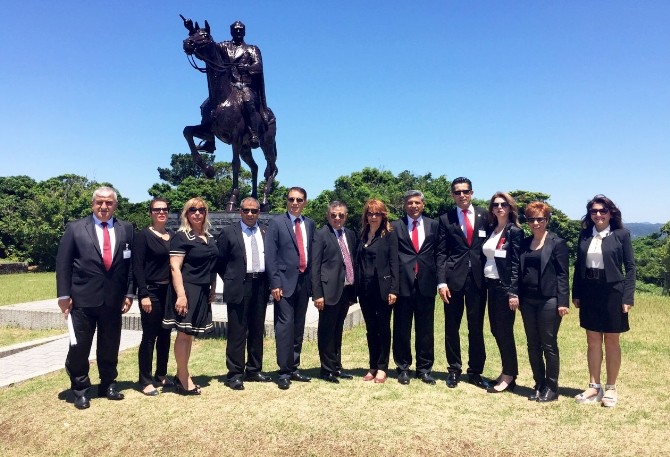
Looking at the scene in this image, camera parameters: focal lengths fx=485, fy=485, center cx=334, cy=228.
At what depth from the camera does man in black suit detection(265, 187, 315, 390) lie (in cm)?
457

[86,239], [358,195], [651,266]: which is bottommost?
[651,266]

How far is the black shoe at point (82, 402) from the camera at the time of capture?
13.1 ft

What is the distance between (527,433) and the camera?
3.57 metres

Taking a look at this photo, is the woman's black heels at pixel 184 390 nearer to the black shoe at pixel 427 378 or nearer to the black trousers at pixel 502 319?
the black shoe at pixel 427 378

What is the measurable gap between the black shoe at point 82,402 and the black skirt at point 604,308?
4.29 meters

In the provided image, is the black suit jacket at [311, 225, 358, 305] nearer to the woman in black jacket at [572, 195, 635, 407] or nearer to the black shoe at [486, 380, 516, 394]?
the black shoe at [486, 380, 516, 394]

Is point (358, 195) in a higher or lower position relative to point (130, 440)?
higher

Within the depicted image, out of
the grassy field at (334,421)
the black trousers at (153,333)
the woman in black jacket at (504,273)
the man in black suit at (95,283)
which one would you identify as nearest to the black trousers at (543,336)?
the woman in black jacket at (504,273)

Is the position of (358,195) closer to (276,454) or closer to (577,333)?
(577,333)

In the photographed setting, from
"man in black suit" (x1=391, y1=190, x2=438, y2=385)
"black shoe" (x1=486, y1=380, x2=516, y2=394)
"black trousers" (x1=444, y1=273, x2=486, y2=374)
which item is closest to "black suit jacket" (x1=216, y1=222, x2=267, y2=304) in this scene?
"man in black suit" (x1=391, y1=190, x2=438, y2=385)

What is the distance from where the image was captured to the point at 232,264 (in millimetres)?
4516

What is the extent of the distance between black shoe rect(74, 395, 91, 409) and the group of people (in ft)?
0.04

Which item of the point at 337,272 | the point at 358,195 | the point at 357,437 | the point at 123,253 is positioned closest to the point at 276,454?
the point at 357,437

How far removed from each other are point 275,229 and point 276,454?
6.68ft
